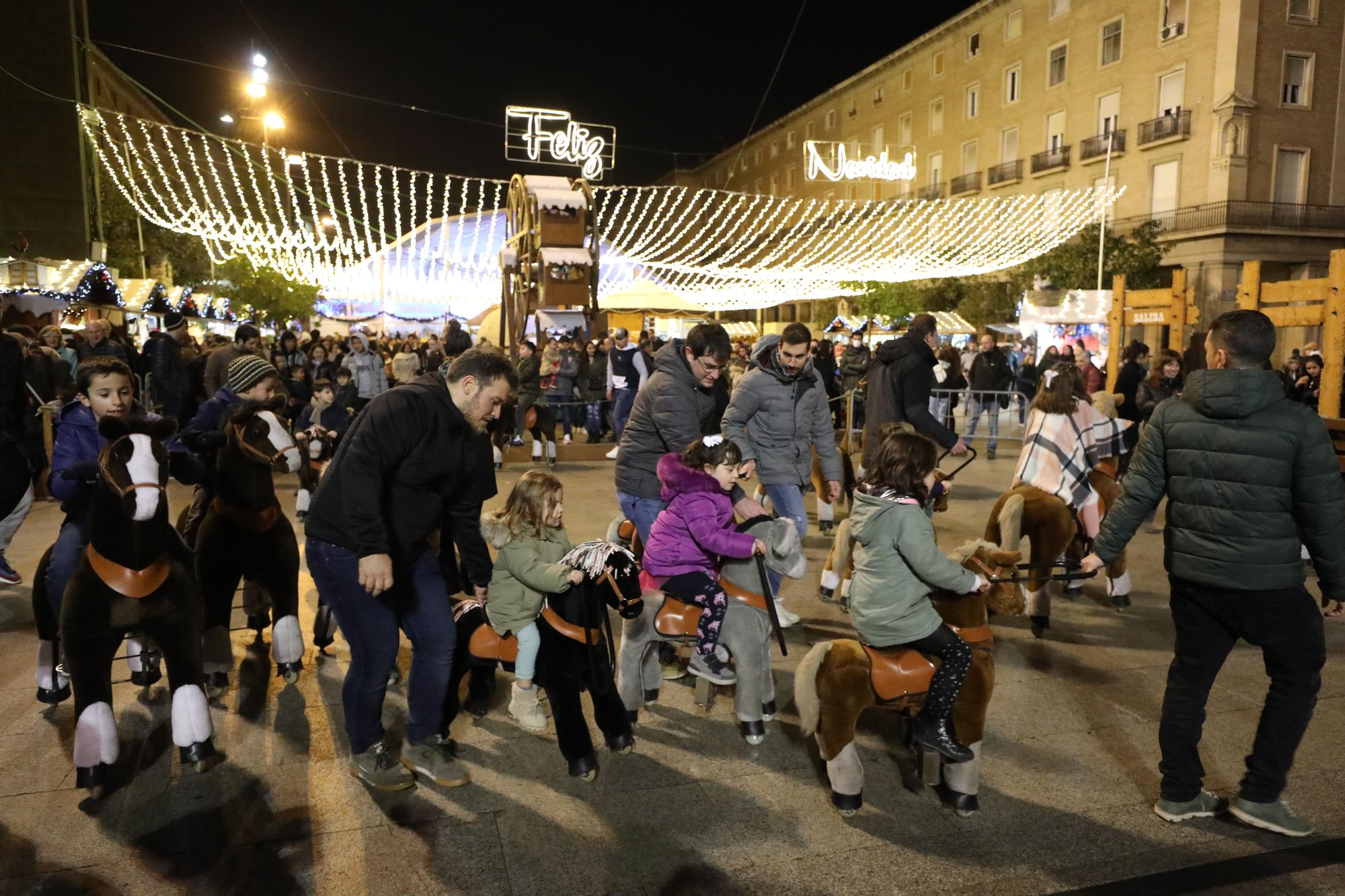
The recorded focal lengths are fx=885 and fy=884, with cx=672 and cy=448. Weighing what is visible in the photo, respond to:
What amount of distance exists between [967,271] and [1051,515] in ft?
76.0

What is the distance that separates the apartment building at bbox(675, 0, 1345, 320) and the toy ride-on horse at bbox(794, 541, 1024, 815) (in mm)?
26228

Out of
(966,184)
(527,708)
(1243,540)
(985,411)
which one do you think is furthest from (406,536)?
(966,184)

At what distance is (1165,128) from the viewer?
31109 mm

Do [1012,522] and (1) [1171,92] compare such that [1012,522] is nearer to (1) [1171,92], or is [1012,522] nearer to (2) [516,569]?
(2) [516,569]

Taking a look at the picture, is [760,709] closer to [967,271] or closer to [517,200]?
[517,200]

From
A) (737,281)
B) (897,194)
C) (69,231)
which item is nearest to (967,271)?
(737,281)

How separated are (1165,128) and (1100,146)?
110 inches

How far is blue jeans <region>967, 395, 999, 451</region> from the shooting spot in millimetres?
13055

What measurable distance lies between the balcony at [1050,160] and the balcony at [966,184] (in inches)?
135

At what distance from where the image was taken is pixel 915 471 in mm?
3242

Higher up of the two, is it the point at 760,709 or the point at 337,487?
the point at 337,487

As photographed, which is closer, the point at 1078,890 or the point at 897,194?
the point at 1078,890

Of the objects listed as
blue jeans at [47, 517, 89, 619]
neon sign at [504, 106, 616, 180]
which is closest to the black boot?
blue jeans at [47, 517, 89, 619]

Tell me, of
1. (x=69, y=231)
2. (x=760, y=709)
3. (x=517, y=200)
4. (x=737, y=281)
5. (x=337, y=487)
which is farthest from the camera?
(x=737, y=281)
